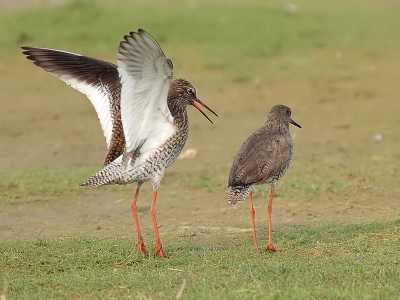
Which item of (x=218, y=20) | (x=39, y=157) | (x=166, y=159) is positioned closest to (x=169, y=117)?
(x=166, y=159)

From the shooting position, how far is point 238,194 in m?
6.75

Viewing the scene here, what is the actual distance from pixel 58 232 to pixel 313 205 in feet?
9.05

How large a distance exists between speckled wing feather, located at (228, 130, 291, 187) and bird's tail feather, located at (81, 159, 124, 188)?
984mm

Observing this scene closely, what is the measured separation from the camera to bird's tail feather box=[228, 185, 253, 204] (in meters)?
6.68

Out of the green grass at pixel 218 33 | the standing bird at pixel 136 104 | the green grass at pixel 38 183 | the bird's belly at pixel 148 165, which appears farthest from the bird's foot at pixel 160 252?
the green grass at pixel 218 33

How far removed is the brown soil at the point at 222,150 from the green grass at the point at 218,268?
2.36 ft

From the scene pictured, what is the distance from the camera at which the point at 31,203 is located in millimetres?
8961

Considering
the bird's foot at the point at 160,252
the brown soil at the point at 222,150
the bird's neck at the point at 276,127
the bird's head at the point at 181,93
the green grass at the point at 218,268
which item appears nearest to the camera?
the green grass at the point at 218,268

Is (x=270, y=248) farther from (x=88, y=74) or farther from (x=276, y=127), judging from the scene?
(x=88, y=74)

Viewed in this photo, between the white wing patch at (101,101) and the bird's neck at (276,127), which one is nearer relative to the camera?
the white wing patch at (101,101)

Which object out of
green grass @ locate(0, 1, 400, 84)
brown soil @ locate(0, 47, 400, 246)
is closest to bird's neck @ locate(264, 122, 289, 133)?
brown soil @ locate(0, 47, 400, 246)

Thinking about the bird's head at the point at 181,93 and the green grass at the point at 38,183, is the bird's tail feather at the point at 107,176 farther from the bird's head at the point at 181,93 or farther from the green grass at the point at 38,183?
the green grass at the point at 38,183

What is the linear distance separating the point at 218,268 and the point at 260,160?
48.4 inches

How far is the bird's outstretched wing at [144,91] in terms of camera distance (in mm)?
6281
